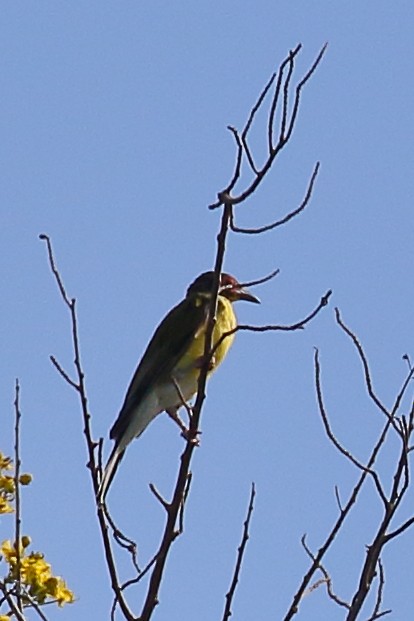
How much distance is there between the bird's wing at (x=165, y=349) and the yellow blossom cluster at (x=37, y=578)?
2326 mm

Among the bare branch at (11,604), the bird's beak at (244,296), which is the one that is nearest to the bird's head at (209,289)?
the bird's beak at (244,296)

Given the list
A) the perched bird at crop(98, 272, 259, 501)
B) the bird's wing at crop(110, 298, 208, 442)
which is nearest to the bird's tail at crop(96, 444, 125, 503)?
the perched bird at crop(98, 272, 259, 501)

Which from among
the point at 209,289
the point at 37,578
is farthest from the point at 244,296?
the point at 37,578

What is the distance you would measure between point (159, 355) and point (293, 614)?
3.70 meters

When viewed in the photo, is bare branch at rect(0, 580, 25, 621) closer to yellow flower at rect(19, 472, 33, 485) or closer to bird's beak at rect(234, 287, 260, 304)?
yellow flower at rect(19, 472, 33, 485)

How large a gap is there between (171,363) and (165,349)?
0.11 metres

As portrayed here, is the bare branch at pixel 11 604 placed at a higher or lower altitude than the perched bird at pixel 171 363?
lower

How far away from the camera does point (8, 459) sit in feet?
14.6

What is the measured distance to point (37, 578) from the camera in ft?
14.0

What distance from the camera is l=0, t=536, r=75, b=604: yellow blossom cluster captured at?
4.18 m

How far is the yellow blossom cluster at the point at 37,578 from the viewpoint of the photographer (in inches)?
165

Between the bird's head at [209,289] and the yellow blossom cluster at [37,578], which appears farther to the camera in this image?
the bird's head at [209,289]

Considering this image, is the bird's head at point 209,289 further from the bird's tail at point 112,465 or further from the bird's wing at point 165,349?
the bird's tail at point 112,465

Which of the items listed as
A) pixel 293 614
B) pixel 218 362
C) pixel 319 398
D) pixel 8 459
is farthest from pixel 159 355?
pixel 293 614
